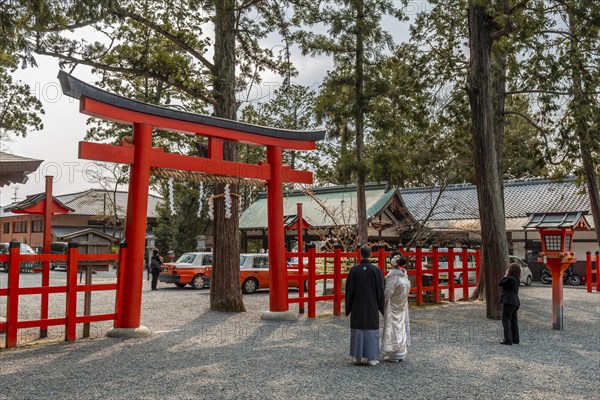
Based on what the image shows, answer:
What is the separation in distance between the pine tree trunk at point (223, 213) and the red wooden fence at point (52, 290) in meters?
4.16

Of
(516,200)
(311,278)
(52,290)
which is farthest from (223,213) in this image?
(516,200)

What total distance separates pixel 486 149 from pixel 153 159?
7.81 m

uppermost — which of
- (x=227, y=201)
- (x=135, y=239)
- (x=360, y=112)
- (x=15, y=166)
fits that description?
(x=360, y=112)

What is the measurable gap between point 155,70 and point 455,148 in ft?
35.8

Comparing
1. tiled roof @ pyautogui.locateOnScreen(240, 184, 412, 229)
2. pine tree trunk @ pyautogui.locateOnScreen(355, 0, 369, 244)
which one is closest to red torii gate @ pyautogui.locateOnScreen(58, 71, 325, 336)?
pine tree trunk @ pyautogui.locateOnScreen(355, 0, 369, 244)

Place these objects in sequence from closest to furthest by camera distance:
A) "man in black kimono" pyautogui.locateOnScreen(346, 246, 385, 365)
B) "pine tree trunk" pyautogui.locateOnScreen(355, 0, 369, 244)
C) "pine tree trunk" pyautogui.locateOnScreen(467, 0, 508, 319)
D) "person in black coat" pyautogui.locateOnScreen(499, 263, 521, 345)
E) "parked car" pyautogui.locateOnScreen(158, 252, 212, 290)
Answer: "man in black kimono" pyautogui.locateOnScreen(346, 246, 385, 365) < "person in black coat" pyautogui.locateOnScreen(499, 263, 521, 345) < "pine tree trunk" pyautogui.locateOnScreen(467, 0, 508, 319) < "pine tree trunk" pyautogui.locateOnScreen(355, 0, 369, 244) < "parked car" pyautogui.locateOnScreen(158, 252, 212, 290)

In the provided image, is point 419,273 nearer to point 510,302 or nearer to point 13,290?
point 510,302

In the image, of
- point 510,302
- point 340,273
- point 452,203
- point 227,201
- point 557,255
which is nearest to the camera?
point 510,302

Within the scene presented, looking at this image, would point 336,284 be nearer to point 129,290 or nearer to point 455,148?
point 129,290

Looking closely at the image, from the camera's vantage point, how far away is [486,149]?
13.7m

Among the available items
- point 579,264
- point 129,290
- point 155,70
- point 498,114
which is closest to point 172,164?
point 129,290

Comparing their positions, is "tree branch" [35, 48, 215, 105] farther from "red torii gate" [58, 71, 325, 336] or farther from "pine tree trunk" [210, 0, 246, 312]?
"red torii gate" [58, 71, 325, 336]

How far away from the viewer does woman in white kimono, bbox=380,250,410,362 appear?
26.7ft

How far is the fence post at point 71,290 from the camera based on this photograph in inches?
352
